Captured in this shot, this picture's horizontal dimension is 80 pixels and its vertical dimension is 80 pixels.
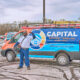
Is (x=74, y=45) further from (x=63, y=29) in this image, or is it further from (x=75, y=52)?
(x=63, y=29)

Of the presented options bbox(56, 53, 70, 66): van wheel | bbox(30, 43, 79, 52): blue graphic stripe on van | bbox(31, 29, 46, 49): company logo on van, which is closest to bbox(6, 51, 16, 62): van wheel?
bbox(31, 29, 46, 49): company logo on van

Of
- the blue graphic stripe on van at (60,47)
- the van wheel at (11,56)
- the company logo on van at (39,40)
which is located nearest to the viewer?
the blue graphic stripe on van at (60,47)

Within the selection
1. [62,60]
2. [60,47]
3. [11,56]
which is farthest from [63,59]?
[11,56]

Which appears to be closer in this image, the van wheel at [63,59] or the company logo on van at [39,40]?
the van wheel at [63,59]

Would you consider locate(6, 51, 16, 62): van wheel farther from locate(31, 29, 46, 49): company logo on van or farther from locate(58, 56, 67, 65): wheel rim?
locate(58, 56, 67, 65): wheel rim

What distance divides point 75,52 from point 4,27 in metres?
57.3

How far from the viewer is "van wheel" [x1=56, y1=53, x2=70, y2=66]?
26.6 ft

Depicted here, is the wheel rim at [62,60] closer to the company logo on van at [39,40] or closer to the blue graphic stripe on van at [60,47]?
the blue graphic stripe on van at [60,47]

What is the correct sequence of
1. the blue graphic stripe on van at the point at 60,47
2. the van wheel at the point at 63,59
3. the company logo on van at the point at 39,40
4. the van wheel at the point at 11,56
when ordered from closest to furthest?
1. the blue graphic stripe on van at the point at 60,47
2. the van wheel at the point at 63,59
3. the company logo on van at the point at 39,40
4. the van wheel at the point at 11,56

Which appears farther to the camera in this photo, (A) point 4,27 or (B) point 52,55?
(A) point 4,27

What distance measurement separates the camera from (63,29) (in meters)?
8.16

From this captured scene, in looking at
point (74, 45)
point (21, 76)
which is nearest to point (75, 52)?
point (74, 45)

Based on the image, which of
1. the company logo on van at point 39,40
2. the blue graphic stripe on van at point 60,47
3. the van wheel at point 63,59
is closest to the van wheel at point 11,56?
the company logo on van at point 39,40

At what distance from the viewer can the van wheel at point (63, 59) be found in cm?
811
